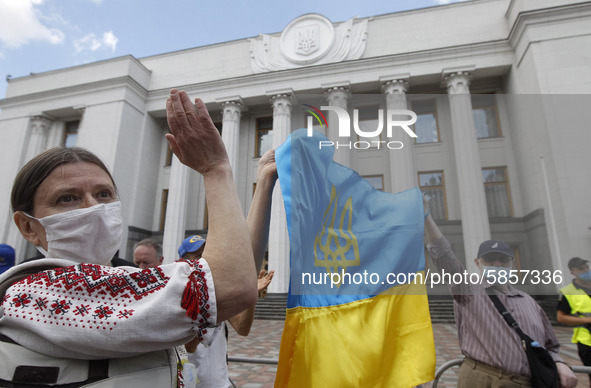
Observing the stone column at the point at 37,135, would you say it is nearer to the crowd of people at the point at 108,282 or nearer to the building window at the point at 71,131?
the building window at the point at 71,131

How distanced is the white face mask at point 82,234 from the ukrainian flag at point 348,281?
2.17 ft

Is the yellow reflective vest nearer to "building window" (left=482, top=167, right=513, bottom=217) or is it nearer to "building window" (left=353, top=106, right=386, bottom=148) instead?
"building window" (left=482, top=167, right=513, bottom=217)

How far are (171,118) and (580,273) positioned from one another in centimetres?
180

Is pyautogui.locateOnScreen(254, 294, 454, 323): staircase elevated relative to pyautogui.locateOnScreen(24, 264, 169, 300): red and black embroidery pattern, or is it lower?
lower

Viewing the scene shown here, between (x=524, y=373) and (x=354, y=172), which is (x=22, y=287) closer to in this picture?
(x=354, y=172)

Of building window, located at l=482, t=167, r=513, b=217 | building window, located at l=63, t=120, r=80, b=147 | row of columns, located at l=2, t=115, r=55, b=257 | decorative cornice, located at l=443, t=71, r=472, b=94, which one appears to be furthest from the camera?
building window, located at l=63, t=120, r=80, b=147

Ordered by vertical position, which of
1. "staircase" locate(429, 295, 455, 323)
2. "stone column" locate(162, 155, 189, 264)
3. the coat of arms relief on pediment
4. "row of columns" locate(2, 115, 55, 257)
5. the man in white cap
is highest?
the coat of arms relief on pediment

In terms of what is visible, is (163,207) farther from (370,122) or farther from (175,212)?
(370,122)

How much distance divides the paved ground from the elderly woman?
3.91 meters

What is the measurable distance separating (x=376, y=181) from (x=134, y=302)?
134cm

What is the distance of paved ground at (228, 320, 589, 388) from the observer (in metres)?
5.65

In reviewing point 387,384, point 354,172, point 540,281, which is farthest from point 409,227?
point 387,384

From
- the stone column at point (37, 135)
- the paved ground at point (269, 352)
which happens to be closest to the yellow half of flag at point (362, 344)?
the paved ground at point (269, 352)

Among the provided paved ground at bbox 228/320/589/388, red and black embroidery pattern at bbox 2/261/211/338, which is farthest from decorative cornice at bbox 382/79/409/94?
red and black embroidery pattern at bbox 2/261/211/338
